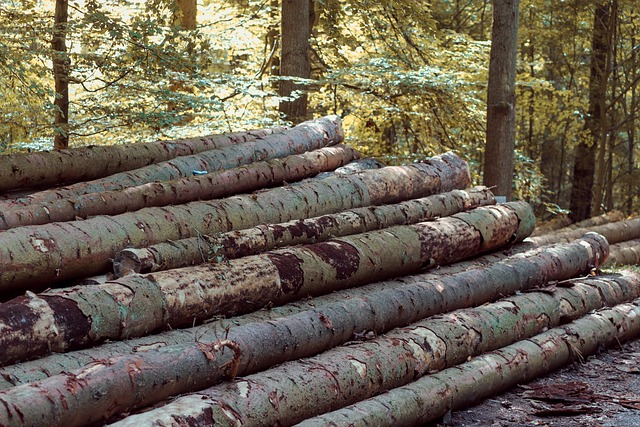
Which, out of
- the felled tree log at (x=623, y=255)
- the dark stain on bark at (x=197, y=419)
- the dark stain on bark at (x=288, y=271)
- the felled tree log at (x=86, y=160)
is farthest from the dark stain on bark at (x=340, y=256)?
the felled tree log at (x=623, y=255)

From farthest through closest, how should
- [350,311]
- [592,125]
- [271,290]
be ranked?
1. [592,125]
2. [271,290]
3. [350,311]

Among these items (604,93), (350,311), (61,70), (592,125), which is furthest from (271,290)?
(592,125)

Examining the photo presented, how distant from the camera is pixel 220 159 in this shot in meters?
7.68

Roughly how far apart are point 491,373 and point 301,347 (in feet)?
4.93

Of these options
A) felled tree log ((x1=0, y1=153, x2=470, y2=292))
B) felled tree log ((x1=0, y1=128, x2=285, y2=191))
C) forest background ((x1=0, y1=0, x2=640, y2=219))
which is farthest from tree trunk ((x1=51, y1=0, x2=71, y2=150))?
felled tree log ((x1=0, y1=153, x2=470, y2=292))

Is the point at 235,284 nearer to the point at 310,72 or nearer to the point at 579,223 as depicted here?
the point at 310,72

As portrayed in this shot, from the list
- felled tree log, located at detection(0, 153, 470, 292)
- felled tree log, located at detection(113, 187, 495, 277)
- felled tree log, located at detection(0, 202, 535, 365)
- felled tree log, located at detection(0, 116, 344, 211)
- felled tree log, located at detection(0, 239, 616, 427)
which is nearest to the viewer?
felled tree log, located at detection(0, 239, 616, 427)

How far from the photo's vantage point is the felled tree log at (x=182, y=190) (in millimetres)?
5816

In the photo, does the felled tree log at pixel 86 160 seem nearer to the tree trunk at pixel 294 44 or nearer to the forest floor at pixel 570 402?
the tree trunk at pixel 294 44

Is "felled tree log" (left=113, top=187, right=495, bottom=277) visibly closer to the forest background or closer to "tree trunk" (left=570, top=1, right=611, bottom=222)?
the forest background

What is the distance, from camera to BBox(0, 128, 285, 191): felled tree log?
666 centimetres

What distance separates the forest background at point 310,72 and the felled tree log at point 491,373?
5096 mm

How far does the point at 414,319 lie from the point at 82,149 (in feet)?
12.7

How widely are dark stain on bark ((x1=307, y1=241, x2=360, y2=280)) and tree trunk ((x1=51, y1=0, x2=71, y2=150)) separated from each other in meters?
3.56
